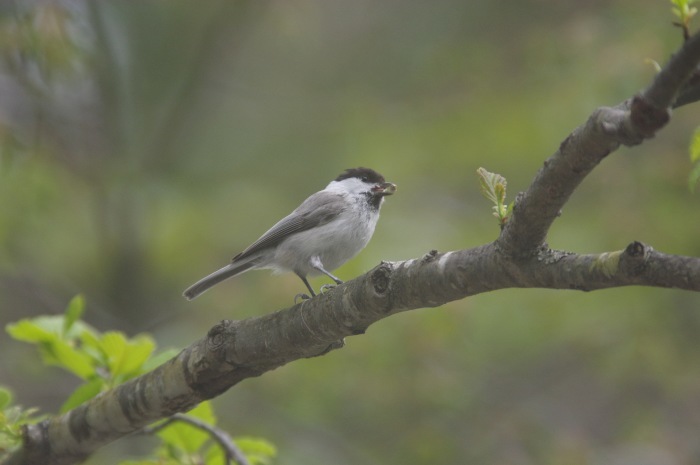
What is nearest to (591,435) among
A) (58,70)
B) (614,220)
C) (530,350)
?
(530,350)

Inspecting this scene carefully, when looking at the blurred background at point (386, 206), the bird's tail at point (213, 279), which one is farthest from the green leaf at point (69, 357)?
the blurred background at point (386, 206)

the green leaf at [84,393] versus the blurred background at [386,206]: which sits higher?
the blurred background at [386,206]

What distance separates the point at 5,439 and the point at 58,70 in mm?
4146

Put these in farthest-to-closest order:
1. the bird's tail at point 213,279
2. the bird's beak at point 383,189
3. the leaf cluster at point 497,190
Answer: the bird's beak at point 383,189 → the bird's tail at point 213,279 → the leaf cluster at point 497,190

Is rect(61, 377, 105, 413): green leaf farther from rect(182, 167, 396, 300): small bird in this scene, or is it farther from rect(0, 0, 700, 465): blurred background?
rect(0, 0, 700, 465): blurred background

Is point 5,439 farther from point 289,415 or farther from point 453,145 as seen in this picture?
point 453,145

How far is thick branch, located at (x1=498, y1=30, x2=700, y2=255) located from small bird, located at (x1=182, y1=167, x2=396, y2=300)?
2712 millimetres

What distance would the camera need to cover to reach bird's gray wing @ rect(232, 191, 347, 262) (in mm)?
4867

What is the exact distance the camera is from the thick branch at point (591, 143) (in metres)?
1.63

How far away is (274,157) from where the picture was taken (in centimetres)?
1034

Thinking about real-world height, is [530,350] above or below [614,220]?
below

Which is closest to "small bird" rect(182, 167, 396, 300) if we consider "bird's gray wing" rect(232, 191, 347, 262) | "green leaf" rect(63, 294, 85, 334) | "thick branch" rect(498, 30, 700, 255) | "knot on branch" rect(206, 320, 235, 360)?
"bird's gray wing" rect(232, 191, 347, 262)

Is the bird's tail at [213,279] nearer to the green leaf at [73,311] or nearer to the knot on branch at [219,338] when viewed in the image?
the green leaf at [73,311]

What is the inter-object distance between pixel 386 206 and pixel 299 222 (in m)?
3.91
